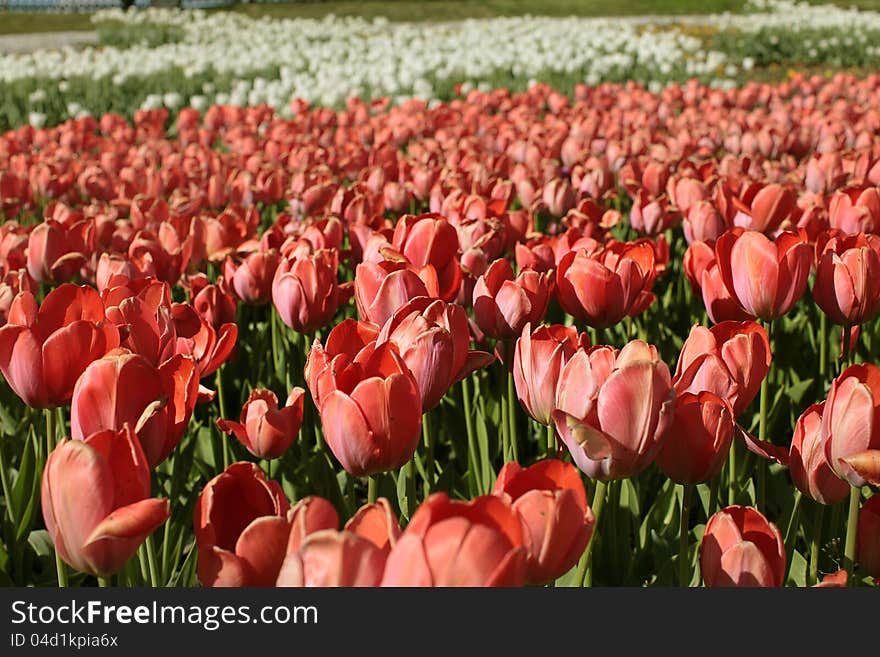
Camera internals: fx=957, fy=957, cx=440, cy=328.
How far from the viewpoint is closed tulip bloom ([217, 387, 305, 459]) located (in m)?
1.43

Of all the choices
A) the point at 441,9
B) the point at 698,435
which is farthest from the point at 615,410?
the point at 441,9

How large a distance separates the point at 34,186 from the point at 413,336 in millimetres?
3579

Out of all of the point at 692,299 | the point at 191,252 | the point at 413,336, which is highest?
the point at 413,336

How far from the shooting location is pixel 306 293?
6.33 ft

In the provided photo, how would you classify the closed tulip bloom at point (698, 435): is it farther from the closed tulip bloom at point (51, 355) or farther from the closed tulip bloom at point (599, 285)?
the closed tulip bloom at point (51, 355)

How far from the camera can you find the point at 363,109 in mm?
6574

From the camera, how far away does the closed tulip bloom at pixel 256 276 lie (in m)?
2.29

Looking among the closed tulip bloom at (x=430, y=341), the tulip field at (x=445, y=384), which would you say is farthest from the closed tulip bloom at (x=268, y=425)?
the closed tulip bloom at (x=430, y=341)

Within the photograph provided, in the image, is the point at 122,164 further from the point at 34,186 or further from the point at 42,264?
the point at 42,264

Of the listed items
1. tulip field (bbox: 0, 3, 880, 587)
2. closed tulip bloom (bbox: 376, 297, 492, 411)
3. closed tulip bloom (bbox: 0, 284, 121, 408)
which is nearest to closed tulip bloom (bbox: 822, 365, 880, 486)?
tulip field (bbox: 0, 3, 880, 587)

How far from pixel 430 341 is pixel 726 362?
42 cm

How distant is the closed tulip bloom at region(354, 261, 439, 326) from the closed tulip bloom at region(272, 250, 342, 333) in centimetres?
19

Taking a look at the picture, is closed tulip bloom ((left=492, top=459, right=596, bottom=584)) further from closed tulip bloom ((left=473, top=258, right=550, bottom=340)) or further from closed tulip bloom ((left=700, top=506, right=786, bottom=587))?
closed tulip bloom ((left=473, top=258, right=550, bottom=340))

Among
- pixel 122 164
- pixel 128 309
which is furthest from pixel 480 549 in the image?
pixel 122 164
